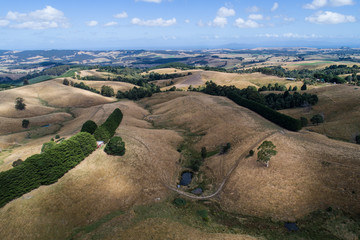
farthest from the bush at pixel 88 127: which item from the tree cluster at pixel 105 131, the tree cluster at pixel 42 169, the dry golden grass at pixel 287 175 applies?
the dry golden grass at pixel 287 175

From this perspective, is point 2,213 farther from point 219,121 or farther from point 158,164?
point 219,121

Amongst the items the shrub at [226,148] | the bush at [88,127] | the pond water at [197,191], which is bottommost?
the pond water at [197,191]

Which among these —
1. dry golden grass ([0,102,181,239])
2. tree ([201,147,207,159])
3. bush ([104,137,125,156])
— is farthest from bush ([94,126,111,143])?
tree ([201,147,207,159])

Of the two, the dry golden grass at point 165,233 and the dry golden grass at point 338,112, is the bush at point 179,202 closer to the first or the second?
the dry golden grass at point 165,233

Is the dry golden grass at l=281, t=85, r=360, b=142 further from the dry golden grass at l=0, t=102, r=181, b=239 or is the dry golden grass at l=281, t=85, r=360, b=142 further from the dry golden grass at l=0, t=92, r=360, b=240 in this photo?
the dry golden grass at l=0, t=102, r=181, b=239

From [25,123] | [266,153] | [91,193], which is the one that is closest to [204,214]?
[266,153]

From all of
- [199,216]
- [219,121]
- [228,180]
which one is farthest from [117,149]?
[219,121]
